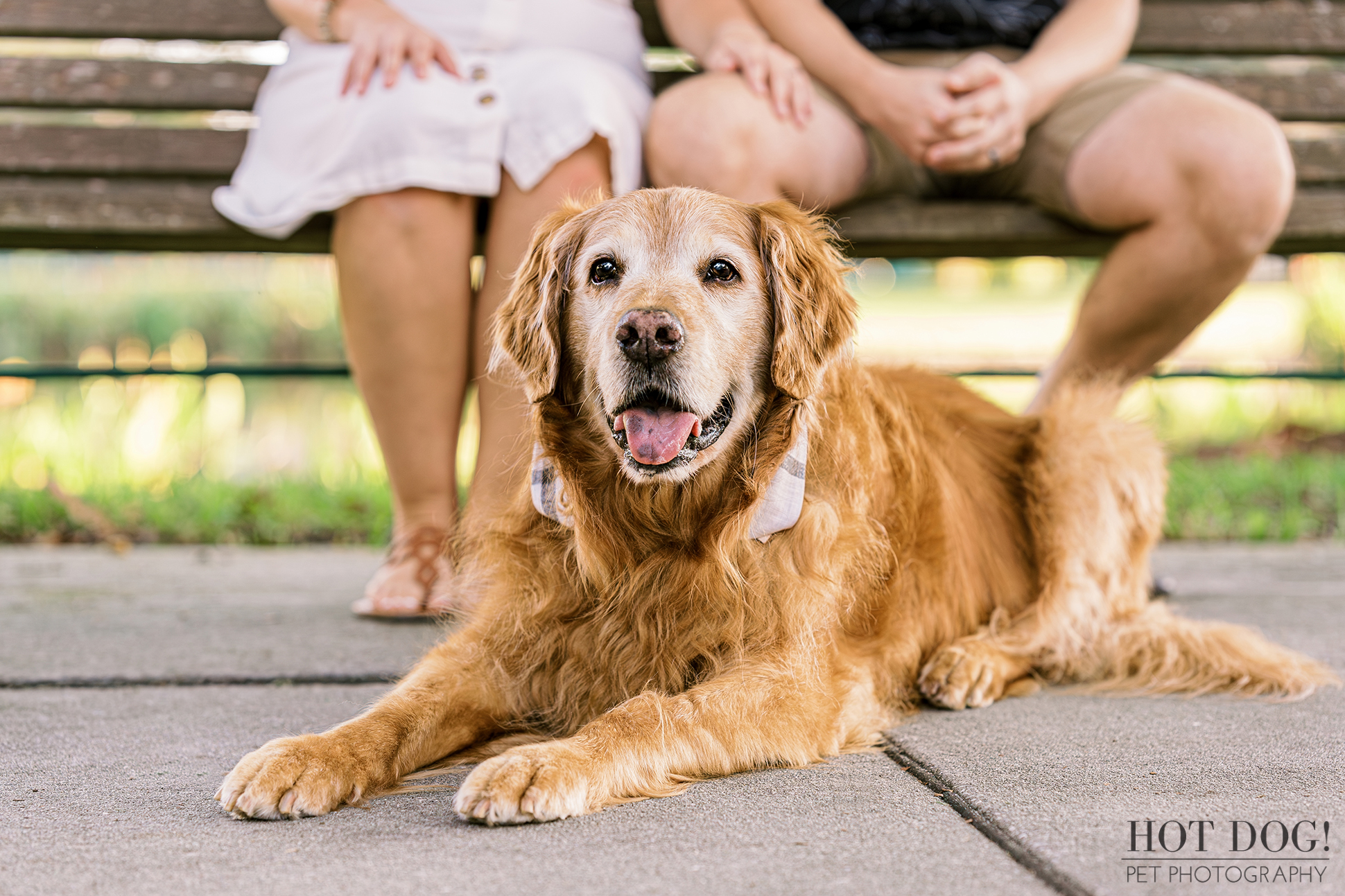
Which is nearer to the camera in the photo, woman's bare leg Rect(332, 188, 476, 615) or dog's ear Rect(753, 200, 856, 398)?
dog's ear Rect(753, 200, 856, 398)

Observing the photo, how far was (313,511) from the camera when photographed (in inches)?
182

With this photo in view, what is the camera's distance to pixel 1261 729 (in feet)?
6.51

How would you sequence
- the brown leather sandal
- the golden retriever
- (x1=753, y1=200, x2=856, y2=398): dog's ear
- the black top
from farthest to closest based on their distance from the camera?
1. the black top
2. the brown leather sandal
3. (x1=753, y1=200, x2=856, y2=398): dog's ear
4. the golden retriever

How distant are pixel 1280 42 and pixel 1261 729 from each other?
2.47 meters

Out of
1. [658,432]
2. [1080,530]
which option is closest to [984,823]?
[658,432]

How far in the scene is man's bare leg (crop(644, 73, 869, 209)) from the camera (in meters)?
2.73

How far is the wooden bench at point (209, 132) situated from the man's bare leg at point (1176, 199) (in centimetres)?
21

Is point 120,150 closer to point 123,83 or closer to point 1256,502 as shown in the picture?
point 123,83

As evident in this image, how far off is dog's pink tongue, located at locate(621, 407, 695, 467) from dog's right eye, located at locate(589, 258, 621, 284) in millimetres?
302

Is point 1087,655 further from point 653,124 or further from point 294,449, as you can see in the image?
point 294,449

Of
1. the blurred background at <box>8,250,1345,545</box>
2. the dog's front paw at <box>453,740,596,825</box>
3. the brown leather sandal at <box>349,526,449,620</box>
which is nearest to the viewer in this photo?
the dog's front paw at <box>453,740,596,825</box>

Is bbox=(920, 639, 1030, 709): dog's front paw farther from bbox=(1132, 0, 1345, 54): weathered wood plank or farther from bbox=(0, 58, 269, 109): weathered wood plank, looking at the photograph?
bbox=(0, 58, 269, 109): weathered wood plank

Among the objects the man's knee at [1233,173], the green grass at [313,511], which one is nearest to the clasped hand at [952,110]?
the man's knee at [1233,173]

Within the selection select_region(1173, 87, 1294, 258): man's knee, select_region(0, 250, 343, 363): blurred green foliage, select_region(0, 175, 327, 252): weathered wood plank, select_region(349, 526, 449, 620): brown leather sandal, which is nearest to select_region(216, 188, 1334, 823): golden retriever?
select_region(349, 526, 449, 620): brown leather sandal
